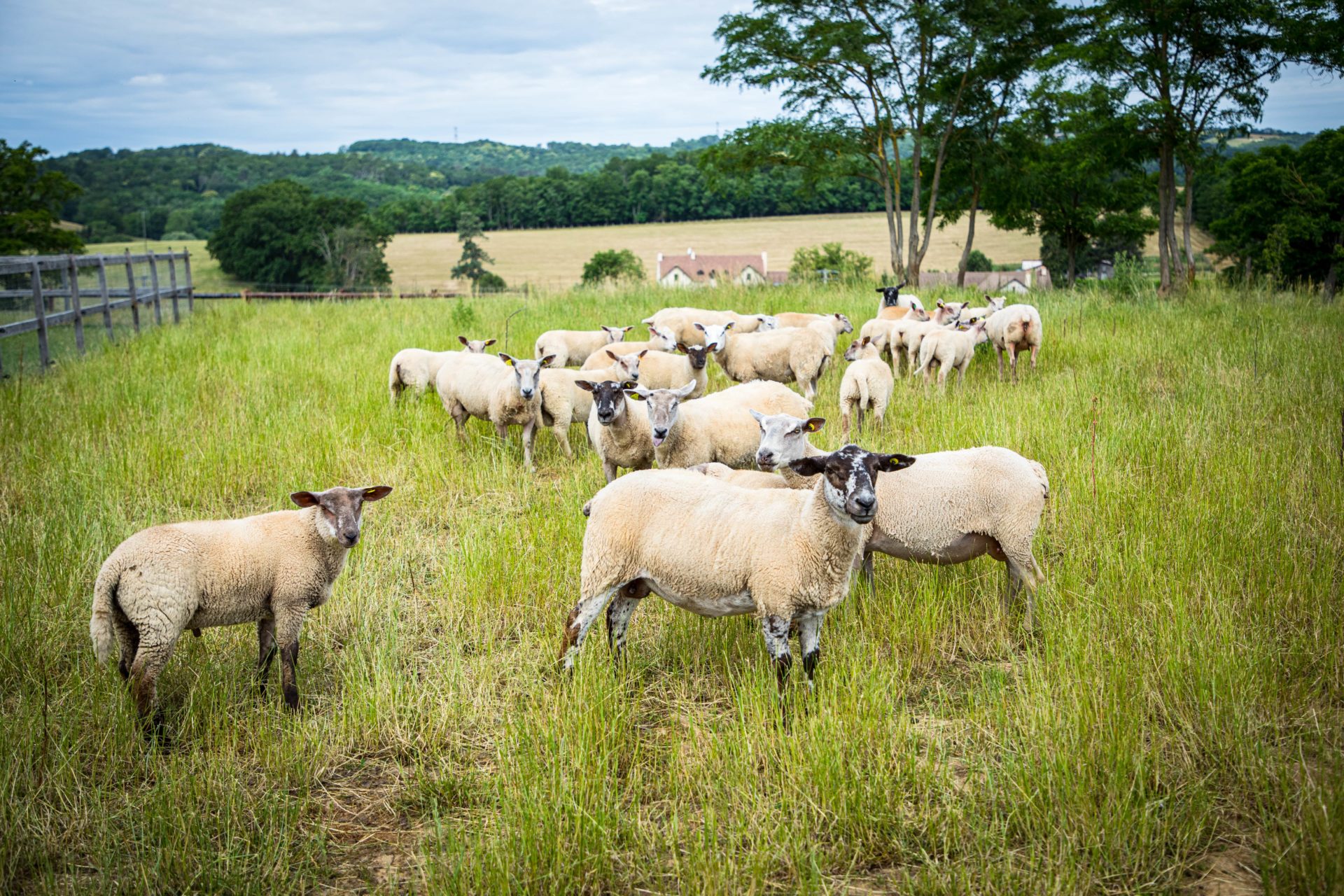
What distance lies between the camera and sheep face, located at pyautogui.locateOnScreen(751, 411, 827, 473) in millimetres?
6152

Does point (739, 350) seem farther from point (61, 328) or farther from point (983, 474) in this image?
point (61, 328)

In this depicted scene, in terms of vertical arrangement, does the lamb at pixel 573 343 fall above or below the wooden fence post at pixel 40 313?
below

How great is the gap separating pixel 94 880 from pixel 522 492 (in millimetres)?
5217

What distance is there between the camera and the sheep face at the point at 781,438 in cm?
615

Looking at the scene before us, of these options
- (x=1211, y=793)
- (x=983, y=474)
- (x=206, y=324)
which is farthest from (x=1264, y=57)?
(x=206, y=324)

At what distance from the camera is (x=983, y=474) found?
545cm

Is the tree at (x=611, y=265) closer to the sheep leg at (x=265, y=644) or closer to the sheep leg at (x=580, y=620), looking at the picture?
the sheep leg at (x=265, y=644)

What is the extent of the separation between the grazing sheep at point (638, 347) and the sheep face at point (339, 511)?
6075mm

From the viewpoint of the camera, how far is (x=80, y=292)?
609 inches

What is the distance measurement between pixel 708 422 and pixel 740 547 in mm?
3321

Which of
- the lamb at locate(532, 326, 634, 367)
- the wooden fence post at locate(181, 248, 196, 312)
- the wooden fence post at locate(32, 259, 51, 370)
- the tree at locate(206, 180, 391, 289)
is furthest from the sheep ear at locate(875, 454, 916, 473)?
the tree at locate(206, 180, 391, 289)

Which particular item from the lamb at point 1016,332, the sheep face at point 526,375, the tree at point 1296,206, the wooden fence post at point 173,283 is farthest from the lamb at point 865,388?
the tree at point 1296,206

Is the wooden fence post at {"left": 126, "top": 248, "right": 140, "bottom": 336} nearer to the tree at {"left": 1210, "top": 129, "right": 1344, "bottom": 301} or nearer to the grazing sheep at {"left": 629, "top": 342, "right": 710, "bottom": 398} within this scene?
the grazing sheep at {"left": 629, "top": 342, "right": 710, "bottom": 398}

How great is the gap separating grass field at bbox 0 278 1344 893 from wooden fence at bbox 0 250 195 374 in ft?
21.7
